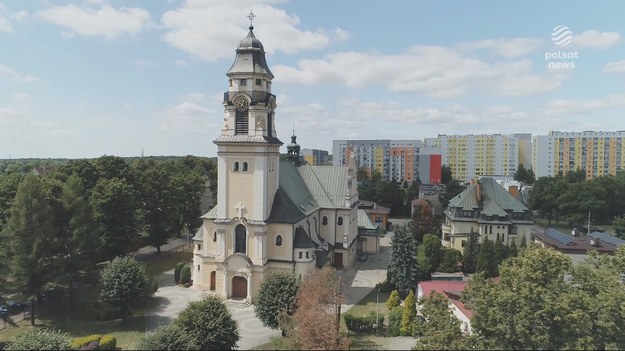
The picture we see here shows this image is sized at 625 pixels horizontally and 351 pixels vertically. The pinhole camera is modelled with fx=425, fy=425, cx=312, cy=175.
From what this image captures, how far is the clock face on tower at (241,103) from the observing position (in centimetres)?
3172

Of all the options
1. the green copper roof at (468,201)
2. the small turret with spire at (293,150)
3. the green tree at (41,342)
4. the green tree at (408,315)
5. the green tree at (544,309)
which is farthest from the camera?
the small turret with spire at (293,150)

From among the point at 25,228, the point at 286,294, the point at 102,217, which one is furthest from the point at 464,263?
the point at 25,228

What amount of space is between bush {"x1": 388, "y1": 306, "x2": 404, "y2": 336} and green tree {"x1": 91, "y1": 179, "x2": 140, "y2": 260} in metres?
23.4

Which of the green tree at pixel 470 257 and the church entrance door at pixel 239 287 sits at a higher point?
the green tree at pixel 470 257

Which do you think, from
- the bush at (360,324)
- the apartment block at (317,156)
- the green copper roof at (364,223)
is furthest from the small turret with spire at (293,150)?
the apartment block at (317,156)

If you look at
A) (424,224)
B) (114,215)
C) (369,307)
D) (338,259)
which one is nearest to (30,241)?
(114,215)

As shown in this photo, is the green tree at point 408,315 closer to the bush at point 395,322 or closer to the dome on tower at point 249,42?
the bush at point 395,322

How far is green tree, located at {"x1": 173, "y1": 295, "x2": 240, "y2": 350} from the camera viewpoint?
840 inches

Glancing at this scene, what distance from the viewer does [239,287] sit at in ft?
107

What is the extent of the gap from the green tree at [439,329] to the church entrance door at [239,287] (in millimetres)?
16207

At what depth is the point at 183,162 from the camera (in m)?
78.2

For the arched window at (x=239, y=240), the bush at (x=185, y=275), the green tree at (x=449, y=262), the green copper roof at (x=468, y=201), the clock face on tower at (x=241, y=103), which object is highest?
the clock face on tower at (x=241, y=103)

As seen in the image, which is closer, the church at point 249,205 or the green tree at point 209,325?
the green tree at point 209,325

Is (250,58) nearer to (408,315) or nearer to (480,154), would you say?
(408,315)
